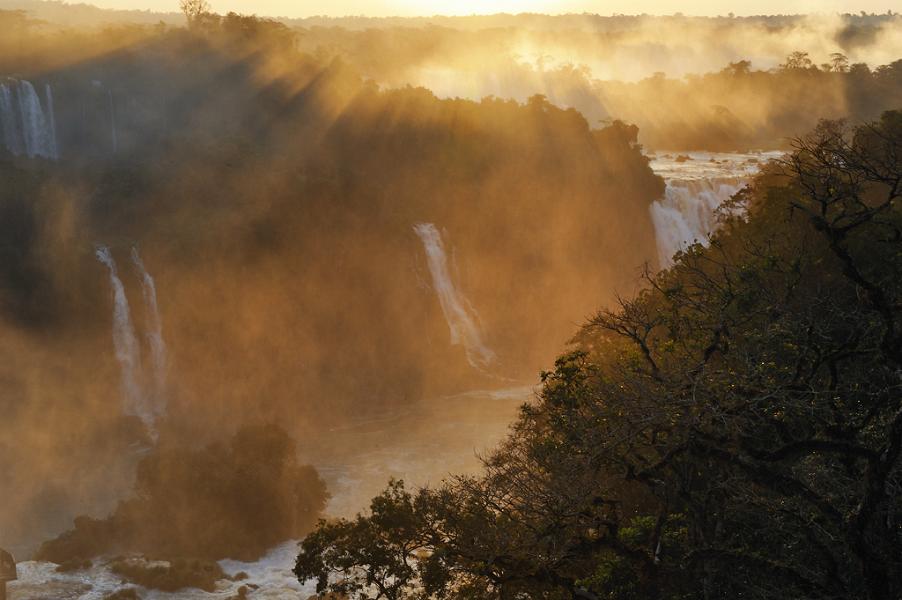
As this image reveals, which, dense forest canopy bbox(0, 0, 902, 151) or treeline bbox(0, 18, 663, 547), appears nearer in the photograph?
treeline bbox(0, 18, 663, 547)

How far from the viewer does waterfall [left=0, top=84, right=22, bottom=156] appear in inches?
1855

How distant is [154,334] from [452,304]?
14.7m

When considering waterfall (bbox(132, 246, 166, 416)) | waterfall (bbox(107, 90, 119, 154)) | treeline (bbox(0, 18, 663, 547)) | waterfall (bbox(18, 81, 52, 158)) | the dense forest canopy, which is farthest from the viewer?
the dense forest canopy

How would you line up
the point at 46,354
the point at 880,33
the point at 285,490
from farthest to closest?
the point at 880,33 < the point at 46,354 < the point at 285,490

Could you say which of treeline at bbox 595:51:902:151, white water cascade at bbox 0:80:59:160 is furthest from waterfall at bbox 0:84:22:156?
treeline at bbox 595:51:902:151

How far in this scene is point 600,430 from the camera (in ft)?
35.3

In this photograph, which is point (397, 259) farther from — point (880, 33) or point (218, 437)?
point (880, 33)

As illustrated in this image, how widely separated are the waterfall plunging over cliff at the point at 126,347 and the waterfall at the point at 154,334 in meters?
0.56

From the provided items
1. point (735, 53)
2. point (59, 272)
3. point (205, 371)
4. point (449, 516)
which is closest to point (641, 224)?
point (205, 371)

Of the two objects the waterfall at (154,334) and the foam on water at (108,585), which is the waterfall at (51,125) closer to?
the waterfall at (154,334)

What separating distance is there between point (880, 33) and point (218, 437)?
598 feet

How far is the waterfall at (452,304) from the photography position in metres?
45.6

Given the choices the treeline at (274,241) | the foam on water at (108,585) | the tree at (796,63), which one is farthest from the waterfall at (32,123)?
the tree at (796,63)

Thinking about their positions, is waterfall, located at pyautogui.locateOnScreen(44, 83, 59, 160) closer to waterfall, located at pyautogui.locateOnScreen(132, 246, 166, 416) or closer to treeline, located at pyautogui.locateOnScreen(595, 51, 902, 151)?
waterfall, located at pyautogui.locateOnScreen(132, 246, 166, 416)
